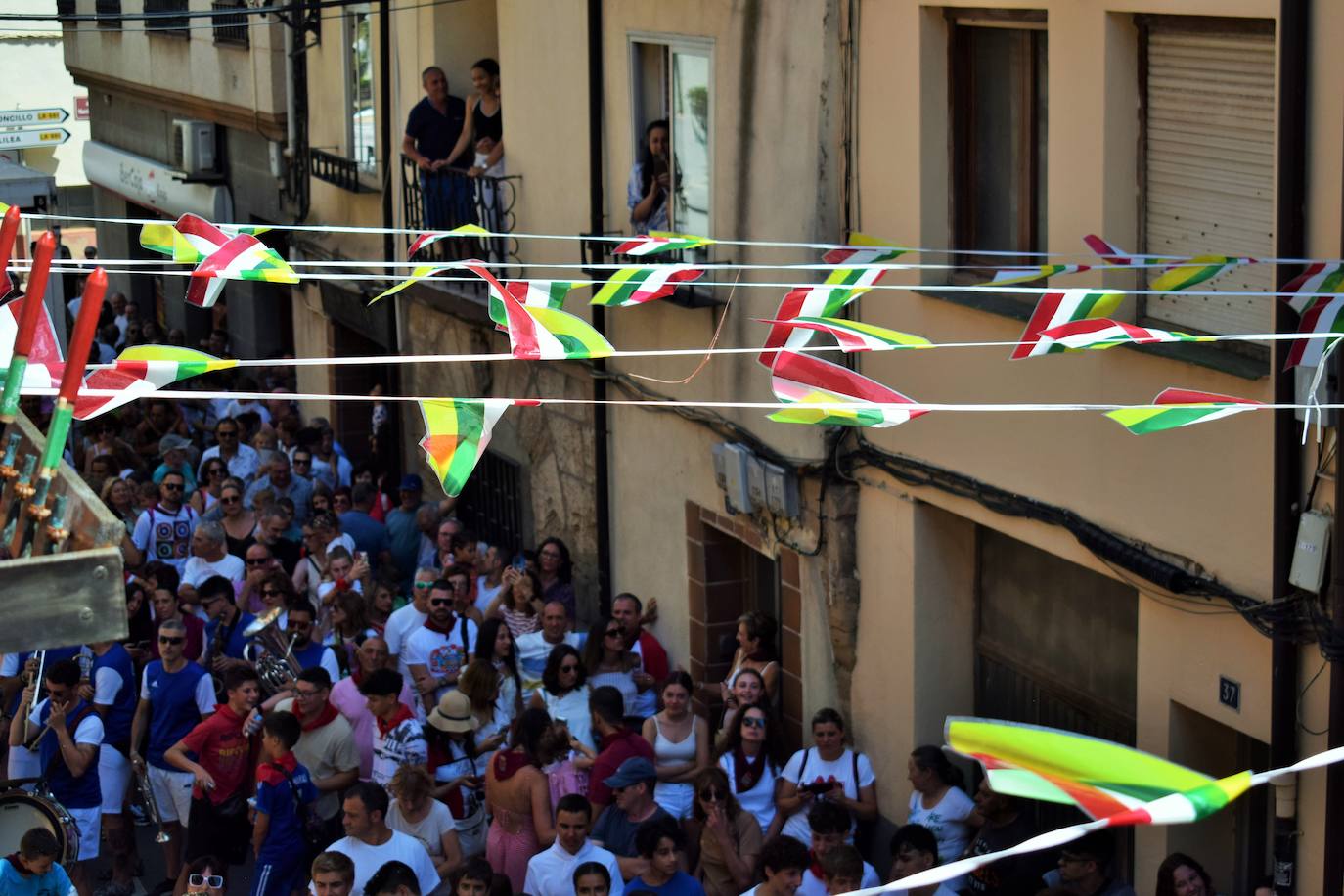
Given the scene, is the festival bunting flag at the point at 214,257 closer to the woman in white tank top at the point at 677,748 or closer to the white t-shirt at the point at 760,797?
the woman in white tank top at the point at 677,748

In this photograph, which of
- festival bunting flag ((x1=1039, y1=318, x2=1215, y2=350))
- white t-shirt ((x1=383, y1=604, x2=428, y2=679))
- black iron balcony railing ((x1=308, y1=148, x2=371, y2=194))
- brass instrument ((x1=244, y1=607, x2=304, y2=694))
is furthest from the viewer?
black iron balcony railing ((x1=308, y1=148, x2=371, y2=194))

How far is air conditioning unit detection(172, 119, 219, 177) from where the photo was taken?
822 inches

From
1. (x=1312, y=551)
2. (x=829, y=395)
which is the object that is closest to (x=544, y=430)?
(x=1312, y=551)

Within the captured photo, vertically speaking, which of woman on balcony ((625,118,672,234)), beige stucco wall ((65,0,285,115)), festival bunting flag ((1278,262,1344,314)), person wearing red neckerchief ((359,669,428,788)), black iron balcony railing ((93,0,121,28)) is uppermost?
black iron balcony railing ((93,0,121,28))

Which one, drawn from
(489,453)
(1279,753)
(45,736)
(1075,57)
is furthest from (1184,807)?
(489,453)

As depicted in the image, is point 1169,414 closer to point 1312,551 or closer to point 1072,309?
point 1072,309

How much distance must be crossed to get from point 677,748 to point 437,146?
6389 millimetres

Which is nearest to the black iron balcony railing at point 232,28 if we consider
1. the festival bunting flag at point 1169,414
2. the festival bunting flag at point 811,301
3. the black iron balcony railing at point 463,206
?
the black iron balcony railing at point 463,206

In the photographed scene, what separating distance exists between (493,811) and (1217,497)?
3.50 m

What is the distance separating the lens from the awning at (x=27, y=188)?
47.5 ft

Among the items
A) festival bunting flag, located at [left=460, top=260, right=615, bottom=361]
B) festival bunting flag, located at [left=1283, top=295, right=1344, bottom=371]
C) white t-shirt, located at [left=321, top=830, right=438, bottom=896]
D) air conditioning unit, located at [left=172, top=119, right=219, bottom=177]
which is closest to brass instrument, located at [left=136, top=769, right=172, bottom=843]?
white t-shirt, located at [left=321, top=830, right=438, bottom=896]

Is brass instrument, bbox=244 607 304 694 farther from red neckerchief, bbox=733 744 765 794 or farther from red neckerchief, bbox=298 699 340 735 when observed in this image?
red neckerchief, bbox=733 744 765 794

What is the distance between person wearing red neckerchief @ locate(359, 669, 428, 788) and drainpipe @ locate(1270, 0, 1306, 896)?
13.2 ft

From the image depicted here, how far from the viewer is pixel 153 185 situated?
23.3 m
